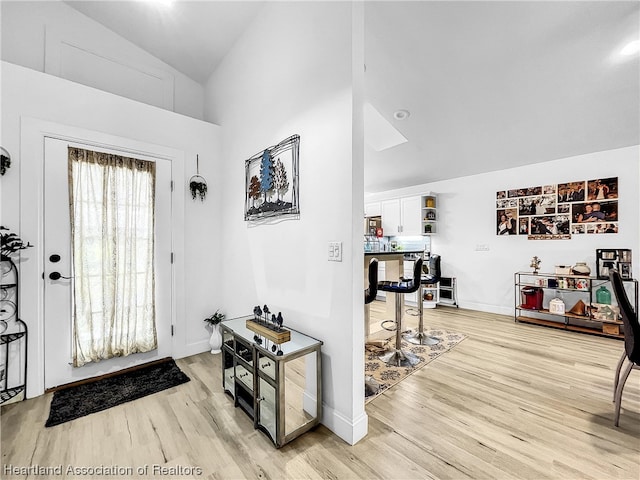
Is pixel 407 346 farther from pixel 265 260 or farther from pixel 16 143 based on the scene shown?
pixel 16 143

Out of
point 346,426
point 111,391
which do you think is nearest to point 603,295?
point 346,426

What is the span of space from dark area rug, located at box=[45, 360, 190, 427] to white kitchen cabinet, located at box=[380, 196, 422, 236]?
4.40 meters

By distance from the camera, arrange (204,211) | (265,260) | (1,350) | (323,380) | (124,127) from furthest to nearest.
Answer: (204,211), (124,127), (265,260), (1,350), (323,380)

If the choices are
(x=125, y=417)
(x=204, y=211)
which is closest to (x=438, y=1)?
(x=204, y=211)

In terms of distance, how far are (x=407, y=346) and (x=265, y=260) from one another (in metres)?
1.98

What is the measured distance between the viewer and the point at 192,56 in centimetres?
315

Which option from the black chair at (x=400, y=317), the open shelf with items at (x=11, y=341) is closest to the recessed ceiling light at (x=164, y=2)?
the open shelf with items at (x=11, y=341)

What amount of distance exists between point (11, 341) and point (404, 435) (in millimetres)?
2908

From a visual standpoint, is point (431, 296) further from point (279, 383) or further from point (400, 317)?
point (279, 383)

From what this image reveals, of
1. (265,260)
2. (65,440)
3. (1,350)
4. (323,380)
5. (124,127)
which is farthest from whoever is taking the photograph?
(124,127)

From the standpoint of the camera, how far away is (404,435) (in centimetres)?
170

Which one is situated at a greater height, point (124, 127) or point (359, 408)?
point (124, 127)

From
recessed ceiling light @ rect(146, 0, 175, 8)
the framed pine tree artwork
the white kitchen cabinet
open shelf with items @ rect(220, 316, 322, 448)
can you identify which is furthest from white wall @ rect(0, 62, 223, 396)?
the white kitchen cabinet

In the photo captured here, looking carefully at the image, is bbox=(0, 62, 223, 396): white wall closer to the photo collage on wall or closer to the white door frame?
the white door frame
